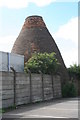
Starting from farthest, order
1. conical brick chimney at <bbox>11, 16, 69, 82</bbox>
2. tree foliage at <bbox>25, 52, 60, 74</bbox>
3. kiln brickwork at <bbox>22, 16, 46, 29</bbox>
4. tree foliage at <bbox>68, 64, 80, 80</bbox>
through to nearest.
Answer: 1. tree foliage at <bbox>68, 64, 80, 80</bbox>
2. kiln brickwork at <bbox>22, 16, 46, 29</bbox>
3. conical brick chimney at <bbox>11, 16, 69, 82</bbox>
4. tree foliage at <bbox>25, 52, 60, 74</bbox>

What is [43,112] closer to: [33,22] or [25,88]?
[25,88]

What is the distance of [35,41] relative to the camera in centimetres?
3022

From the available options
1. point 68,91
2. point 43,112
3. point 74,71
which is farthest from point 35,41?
point 43,112

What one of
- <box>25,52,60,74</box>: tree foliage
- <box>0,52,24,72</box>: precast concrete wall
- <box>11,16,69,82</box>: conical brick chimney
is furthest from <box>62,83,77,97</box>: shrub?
<box>0,52,24,72</box>: precast concrete wall

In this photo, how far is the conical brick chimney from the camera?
97.8 ft

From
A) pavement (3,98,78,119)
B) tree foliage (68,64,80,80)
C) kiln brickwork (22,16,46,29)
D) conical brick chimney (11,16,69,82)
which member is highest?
kiln brickwork (22,16,46,29)

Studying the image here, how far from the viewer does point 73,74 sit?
32.0m

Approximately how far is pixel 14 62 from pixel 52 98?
14.6ft

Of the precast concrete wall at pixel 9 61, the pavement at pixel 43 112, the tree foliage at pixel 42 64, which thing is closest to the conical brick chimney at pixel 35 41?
the precast concrete wall at pixel 9 61

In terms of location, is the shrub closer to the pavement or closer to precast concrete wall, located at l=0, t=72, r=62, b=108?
precast concrete wall, located at l=0, t=72, r=62, b=108

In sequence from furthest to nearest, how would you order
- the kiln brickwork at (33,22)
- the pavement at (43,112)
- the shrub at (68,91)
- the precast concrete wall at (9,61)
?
the kiln brickwork at (33,22) < the shrub at (68,91) < the precast concrete wall at (9,61) < the pavement at (43,112)

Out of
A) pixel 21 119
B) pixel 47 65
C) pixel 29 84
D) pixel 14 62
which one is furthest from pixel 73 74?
pixel 21 119

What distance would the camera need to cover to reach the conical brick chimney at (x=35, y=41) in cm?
2980

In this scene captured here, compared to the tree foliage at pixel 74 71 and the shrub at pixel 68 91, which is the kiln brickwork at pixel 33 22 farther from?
the shrub at pixel 68 91
